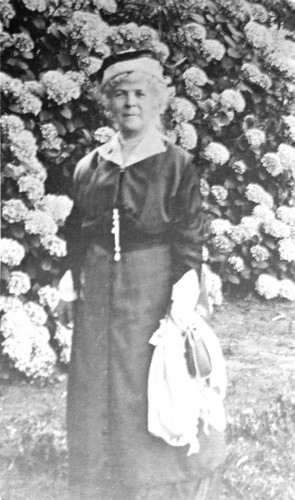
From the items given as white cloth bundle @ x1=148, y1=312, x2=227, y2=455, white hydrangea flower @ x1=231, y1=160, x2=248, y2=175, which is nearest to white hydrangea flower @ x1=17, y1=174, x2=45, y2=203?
white cloth bundle @ x1=148, y1=312, x2=227, y2=455

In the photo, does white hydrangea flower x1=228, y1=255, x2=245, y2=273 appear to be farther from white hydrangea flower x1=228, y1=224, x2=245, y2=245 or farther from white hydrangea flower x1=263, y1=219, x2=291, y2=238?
white hydrangea flower x1=263, y1=219, x2=291, y2=238

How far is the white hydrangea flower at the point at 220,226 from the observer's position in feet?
8.09

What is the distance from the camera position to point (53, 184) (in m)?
2.29

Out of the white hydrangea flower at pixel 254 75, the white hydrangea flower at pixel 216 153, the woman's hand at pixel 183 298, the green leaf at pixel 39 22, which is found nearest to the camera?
the woman's hand at pixel 183 298

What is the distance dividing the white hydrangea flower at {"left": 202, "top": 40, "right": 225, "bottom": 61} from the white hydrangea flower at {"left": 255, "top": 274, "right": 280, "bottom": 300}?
2.88 ft

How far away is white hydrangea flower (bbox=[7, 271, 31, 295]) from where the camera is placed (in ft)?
7.76

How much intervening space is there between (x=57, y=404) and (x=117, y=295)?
50 cm

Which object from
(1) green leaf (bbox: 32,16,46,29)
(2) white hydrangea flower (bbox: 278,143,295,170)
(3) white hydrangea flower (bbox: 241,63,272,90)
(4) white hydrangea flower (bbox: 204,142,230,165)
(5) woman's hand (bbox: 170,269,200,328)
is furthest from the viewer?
(2) white hydrangea flower (bbox: 278,143,295,170)

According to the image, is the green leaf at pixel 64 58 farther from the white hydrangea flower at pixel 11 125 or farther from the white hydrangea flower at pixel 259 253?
the white hydrangea flower at pixel 259 253

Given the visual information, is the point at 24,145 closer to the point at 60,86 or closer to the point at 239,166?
the point at 60,86

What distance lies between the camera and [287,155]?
2.61 m

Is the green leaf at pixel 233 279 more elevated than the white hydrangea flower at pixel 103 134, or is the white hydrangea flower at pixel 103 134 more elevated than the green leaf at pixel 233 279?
the white hydrangea flower at pixel 103 134

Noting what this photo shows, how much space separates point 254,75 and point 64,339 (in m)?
1.24

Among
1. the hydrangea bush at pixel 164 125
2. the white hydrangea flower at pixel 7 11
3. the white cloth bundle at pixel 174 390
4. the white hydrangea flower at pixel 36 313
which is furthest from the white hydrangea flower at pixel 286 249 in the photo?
the white hydrangea flower at pixel 7 11
